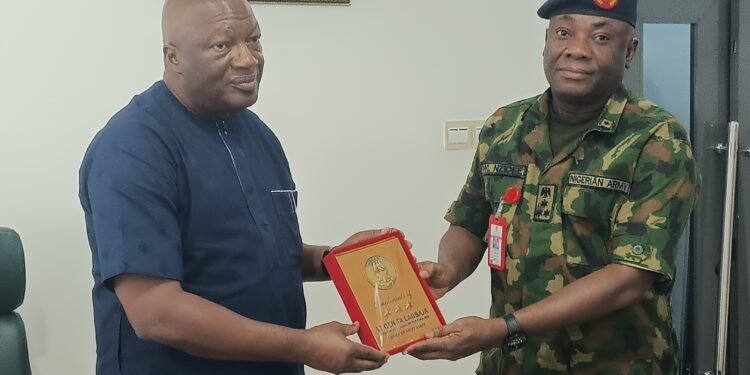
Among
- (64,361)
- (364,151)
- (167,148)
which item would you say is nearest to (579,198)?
(167,148)

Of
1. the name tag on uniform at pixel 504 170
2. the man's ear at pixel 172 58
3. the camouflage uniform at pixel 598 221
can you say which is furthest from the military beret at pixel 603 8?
the man's ear at pixel 172 58

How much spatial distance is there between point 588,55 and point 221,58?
67 cm

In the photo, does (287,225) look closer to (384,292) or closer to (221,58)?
(384,292)

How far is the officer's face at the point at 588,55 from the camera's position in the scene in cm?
140

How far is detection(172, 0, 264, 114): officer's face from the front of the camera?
4.09 feet

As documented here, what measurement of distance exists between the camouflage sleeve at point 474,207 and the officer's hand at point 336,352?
459 millimetres

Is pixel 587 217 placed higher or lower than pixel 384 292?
higher

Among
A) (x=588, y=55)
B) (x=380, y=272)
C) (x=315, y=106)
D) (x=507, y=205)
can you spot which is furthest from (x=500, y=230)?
(x=315, y=106)

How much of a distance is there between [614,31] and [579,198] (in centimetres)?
32

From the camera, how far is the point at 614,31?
4.58 ft

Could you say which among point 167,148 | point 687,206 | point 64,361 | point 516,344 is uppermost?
point 167,148

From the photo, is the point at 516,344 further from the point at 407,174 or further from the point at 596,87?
the point at 407,174

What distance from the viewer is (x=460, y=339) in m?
1.38

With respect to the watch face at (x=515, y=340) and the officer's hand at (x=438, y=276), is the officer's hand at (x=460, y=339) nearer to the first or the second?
the watch face at (x=515, y=340)
